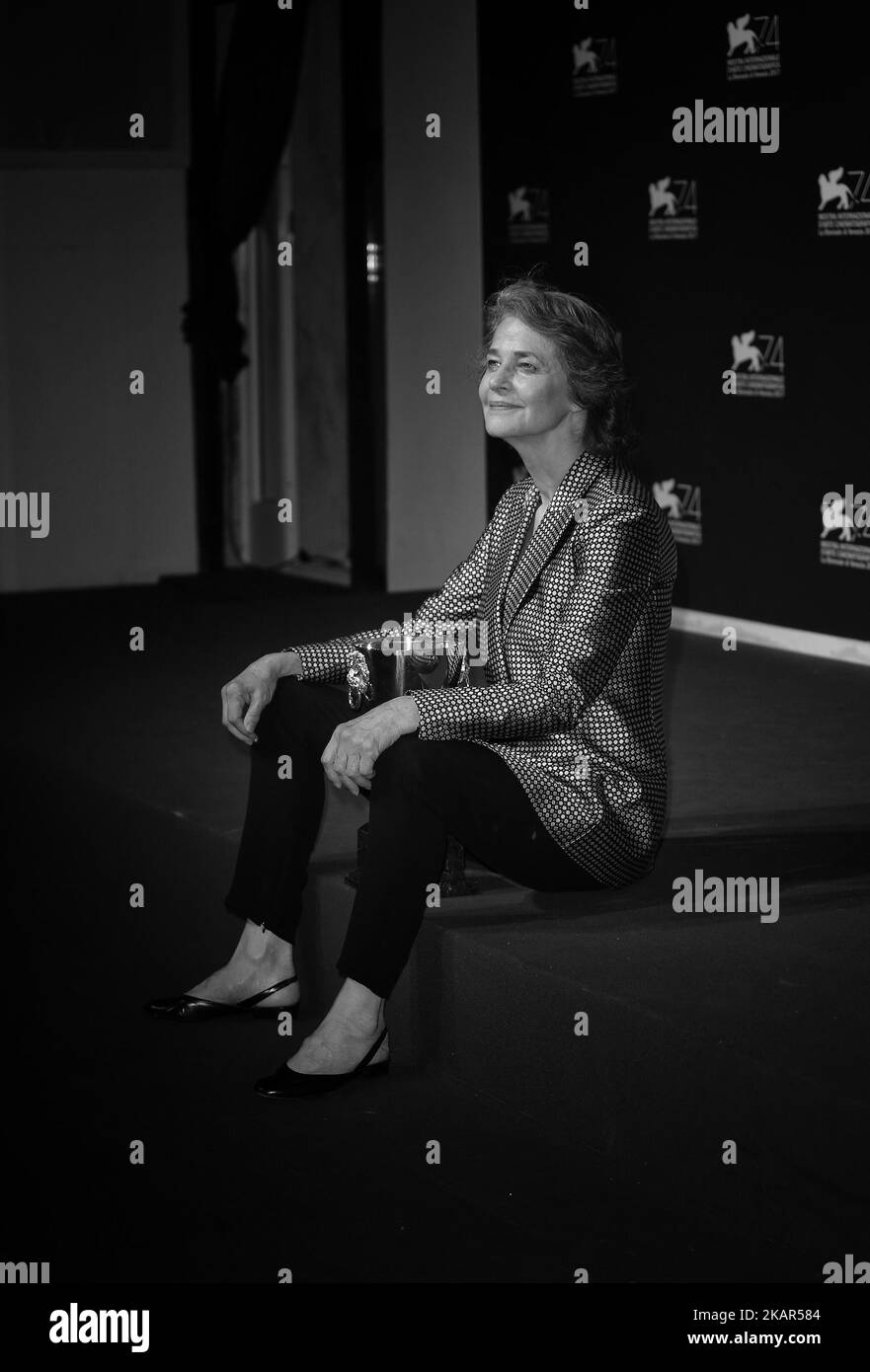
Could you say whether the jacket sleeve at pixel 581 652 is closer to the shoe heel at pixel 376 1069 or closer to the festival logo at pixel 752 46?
the shoe heel at pixel 376 1069

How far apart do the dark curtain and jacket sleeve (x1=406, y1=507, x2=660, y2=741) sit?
14.1 ft

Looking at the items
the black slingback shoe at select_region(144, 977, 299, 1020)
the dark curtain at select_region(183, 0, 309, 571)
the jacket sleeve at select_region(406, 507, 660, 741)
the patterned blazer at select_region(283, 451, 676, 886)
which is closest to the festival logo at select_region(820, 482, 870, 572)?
the patterned blazer at select_region(283, 451, 676, 886)

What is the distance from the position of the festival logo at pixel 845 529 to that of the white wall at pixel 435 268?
1.50 metres

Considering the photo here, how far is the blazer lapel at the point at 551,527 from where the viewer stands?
2943mm

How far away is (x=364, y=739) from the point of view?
276 cm

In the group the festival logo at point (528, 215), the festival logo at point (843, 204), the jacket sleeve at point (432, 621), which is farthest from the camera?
the festival logo at point (528, 215)

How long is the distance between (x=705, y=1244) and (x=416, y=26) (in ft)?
15.6

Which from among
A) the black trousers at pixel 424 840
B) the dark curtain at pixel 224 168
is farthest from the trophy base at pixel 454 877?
the dark curtain at pixel 224 168

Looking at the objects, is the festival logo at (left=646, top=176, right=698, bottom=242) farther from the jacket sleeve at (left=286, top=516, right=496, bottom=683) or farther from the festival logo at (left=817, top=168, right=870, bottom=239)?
the jacket sleeve at (left=286, top=516, right=496, bottom=683)

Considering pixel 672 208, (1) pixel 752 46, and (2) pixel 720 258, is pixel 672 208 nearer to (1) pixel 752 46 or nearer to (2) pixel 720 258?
(2) pixel 720 258

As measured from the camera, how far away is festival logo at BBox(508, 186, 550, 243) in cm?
621

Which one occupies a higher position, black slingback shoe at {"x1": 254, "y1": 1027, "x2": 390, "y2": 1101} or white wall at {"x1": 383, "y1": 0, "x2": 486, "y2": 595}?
white wall at {"x1": 383, "y1": 0, "x2": 486, "y2": 595}
